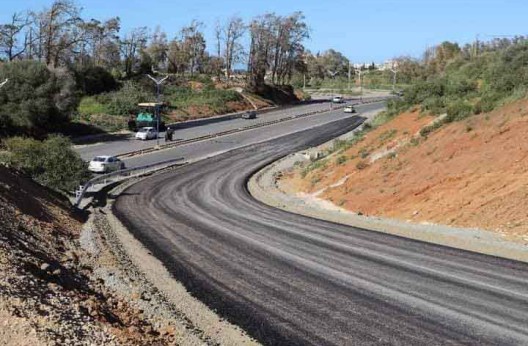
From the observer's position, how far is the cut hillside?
2406cm

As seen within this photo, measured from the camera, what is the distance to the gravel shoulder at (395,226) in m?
19.8

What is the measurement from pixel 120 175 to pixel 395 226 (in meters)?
25.5

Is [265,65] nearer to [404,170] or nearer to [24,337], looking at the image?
[404,170]

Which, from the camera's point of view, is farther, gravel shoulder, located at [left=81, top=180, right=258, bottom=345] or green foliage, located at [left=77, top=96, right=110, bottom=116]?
green foliage, located at [left=77, top=96, right=110, bottom=116]

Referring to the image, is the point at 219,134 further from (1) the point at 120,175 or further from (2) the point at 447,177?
(2) the point at 447,177

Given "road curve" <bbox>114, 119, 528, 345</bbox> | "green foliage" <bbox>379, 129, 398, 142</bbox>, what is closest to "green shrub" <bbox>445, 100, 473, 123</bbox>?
"green foliage" <bbox>379, 129, 398, 142</bbox>

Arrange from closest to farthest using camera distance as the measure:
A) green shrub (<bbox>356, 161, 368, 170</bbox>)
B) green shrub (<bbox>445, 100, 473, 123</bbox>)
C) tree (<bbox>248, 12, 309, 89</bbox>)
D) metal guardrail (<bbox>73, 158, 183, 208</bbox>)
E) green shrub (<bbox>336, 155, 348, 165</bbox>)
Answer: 1. metal guardrail (<bbox>73, 158, 183, 208</bbox>)
2. green shrub (<bbox>445, 100, 473, 123</bbox>)
3. green shrub (<bbox>356, 161, 368, 170</bbox>)
4. green shrub (<bbox>336, 155, 348, 165</bbox>)
5. tree (<bbox>248, 12, 309, 89</bbox>)

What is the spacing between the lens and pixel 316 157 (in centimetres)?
5406

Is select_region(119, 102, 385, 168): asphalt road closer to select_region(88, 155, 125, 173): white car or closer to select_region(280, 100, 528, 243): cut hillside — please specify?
select_region(88, 155, 125, 173): white car

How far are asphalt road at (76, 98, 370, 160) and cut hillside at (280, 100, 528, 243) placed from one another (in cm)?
2331

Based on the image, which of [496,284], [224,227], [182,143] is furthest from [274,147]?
[496,284]

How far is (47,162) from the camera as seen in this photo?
110 feet

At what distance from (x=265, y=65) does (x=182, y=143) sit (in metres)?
71.2

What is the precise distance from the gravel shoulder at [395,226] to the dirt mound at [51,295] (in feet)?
37.8
